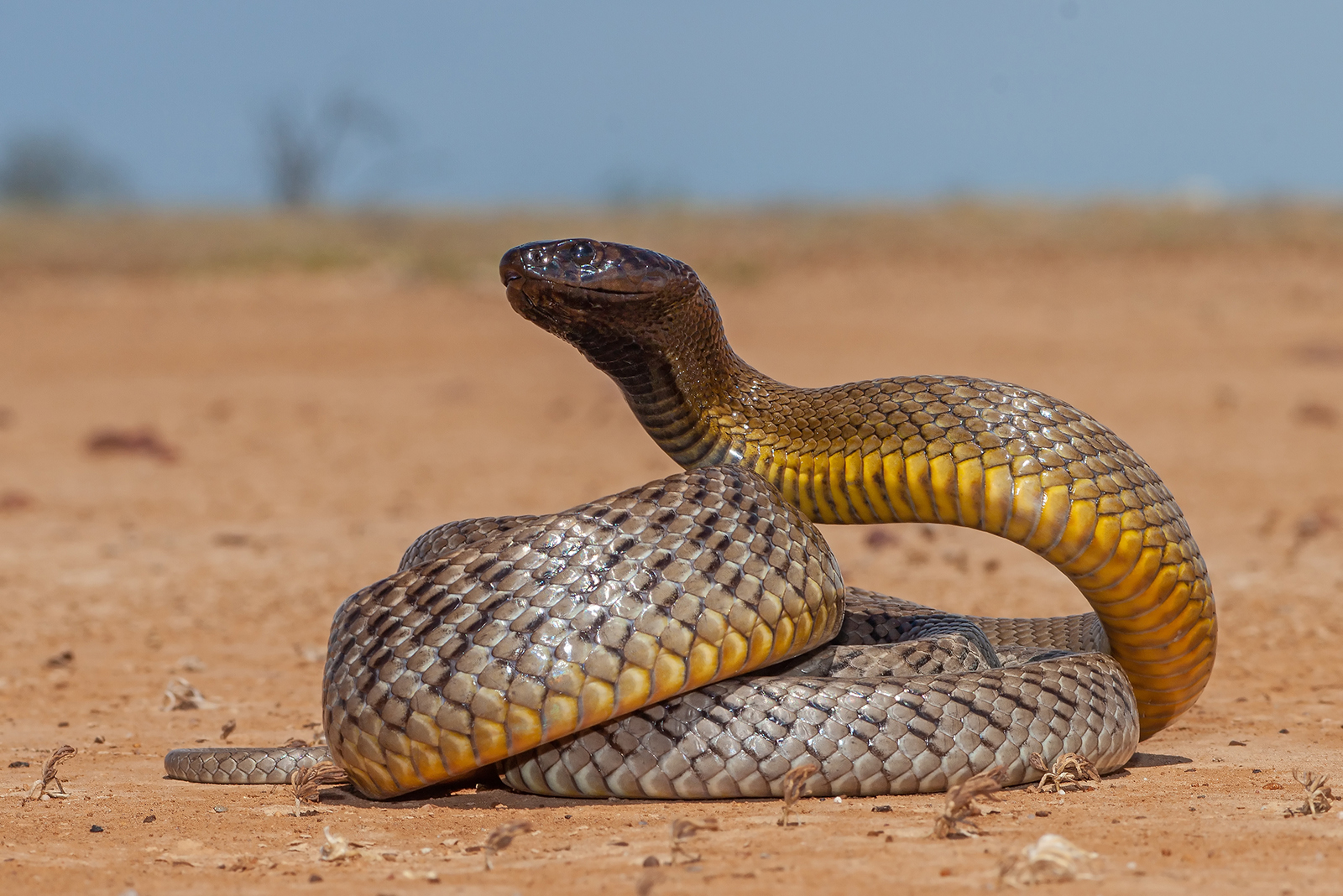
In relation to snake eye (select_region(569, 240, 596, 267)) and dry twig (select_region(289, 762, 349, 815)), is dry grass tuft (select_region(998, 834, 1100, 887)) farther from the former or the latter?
snake eye (select_region(569, 240, 596, 267))

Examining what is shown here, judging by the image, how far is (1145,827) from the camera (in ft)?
15.7

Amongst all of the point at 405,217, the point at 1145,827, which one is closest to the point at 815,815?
the point at 1145,827

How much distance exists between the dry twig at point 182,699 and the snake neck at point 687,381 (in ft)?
9.67

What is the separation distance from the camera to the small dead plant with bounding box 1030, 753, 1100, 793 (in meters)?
5.50

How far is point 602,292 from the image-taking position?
235 inches

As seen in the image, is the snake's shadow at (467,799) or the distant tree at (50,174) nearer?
the snake's shadow at (467,799)

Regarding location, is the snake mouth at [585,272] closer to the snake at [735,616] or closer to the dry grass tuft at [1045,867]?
the snake at [735,616]

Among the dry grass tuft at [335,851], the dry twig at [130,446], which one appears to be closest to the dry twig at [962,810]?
the dry grass tuft at [335,851]

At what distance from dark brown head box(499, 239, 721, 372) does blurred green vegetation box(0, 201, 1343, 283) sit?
27018 millimetres

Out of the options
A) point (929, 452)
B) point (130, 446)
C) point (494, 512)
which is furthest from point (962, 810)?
point (130, 446)

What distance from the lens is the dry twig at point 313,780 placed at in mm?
5621

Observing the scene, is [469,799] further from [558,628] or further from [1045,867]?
[1045,867]

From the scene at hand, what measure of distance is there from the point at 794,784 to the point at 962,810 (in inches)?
23.7

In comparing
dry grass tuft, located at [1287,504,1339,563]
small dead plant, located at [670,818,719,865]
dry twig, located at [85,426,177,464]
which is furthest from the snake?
dry twig, located at [85,426,177,464]
